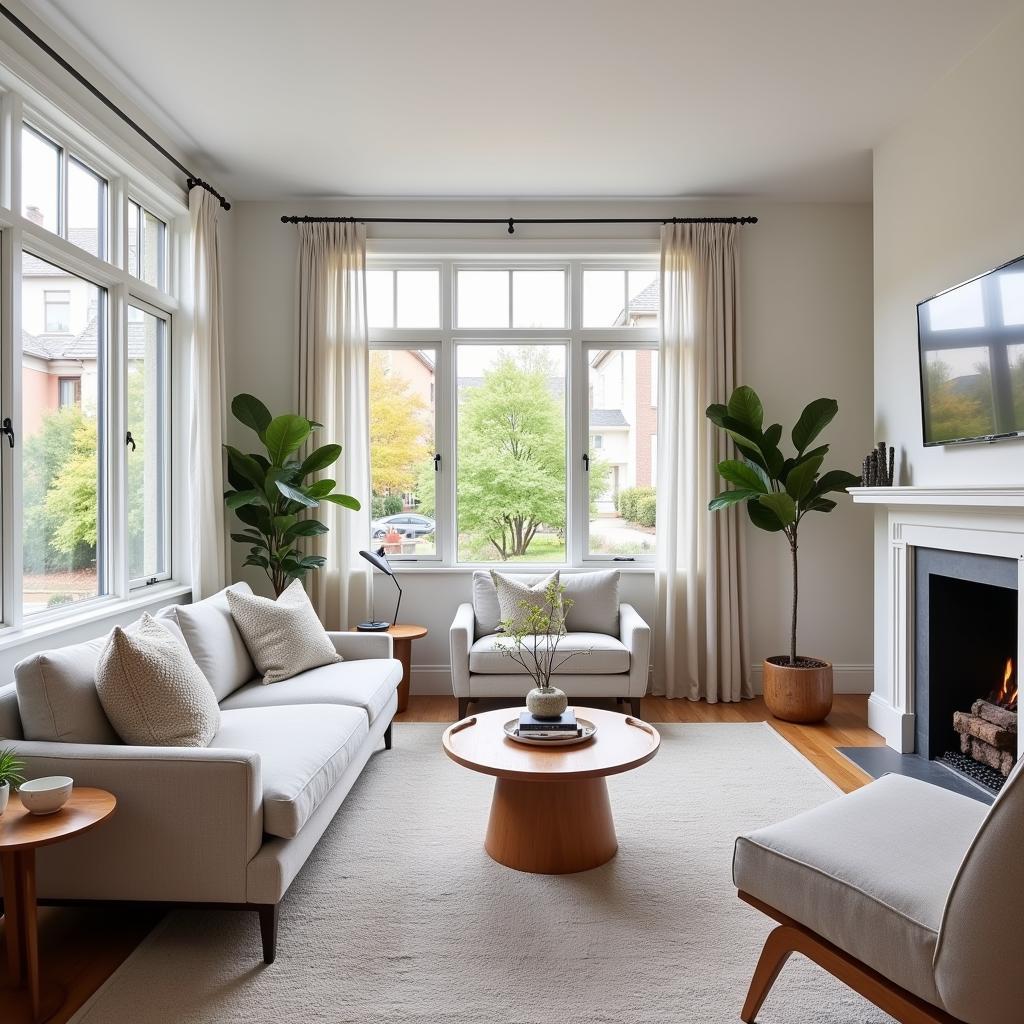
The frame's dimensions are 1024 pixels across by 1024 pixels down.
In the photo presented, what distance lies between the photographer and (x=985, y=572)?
3223 millimetres

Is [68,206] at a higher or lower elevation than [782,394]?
higher

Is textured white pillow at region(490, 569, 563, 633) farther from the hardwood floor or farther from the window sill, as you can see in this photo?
the window sill

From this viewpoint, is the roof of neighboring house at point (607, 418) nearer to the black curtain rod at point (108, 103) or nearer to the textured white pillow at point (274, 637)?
the textured white pillow at point (274, 637)

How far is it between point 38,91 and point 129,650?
2.24 m

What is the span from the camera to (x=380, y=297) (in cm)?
517

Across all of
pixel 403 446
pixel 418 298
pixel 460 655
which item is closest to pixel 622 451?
pixel 403 446

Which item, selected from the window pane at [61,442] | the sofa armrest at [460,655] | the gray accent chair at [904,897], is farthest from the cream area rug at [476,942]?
the window pane at [61,442]

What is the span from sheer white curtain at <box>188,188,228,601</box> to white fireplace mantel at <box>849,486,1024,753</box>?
3.55m

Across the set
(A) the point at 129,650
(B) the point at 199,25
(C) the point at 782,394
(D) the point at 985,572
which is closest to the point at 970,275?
(D) the point at 985,572

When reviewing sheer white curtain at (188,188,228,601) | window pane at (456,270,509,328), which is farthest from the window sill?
window pane at (456,270,509,328)

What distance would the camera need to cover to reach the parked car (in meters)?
5.17

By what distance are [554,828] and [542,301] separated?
359 cm

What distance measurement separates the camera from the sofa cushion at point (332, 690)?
3.17 m

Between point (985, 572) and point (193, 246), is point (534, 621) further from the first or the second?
point (193, 246)
